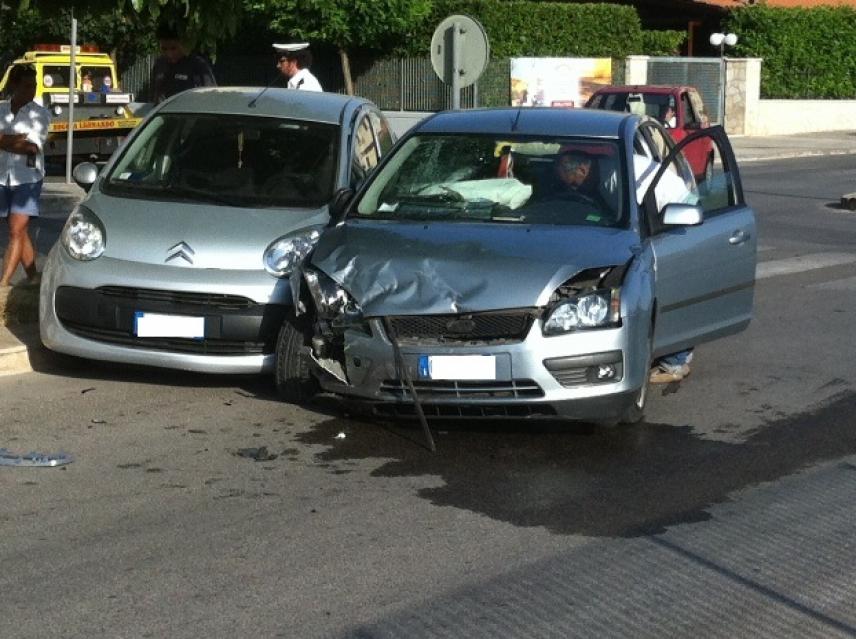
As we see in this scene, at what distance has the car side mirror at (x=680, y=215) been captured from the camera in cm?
846

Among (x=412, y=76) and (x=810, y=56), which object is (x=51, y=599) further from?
(x=810, y=56)

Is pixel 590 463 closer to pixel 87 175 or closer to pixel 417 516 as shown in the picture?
pixel 417 516

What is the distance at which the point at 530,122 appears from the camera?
362 inches

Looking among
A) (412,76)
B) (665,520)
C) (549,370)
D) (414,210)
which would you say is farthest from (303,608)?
(412,76)

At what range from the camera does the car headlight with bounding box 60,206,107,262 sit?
902 cm

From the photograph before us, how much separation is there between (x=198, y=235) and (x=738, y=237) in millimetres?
3144

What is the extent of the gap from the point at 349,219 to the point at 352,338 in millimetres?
1211

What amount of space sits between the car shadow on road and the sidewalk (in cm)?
230

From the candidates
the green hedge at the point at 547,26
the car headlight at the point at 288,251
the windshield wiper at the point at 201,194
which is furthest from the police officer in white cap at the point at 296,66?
the green hedge at the point at 547,26

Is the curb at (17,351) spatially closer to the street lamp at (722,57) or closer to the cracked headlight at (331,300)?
the cracked headlight at (331,300)

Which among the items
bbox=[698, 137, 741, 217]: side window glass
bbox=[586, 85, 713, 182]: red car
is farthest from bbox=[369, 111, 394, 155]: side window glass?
bbox=[586, 85, 713, 182]: red car

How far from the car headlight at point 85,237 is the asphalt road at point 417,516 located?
0.77 m

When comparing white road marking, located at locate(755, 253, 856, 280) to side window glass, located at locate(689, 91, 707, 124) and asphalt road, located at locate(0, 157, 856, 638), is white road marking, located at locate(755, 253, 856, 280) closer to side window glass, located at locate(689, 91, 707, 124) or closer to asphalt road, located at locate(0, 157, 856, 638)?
asphalt road, located at locate(0, 157, 856, 638)

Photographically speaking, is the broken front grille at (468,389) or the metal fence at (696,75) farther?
the metal fence at (696,75)
